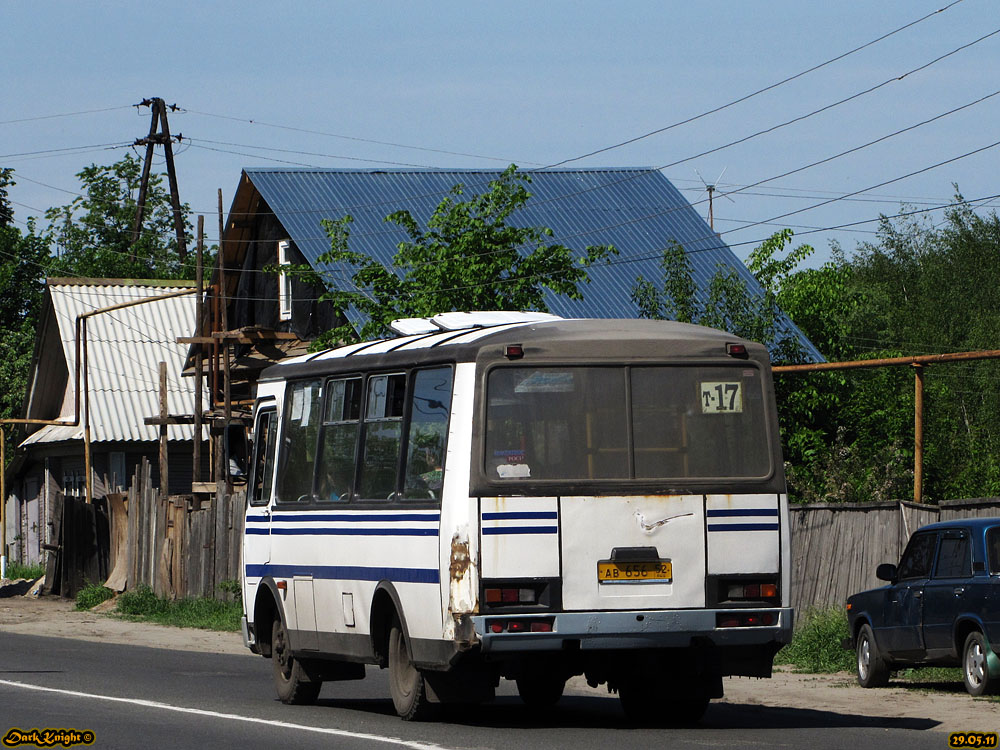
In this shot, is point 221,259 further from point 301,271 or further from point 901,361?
point 901,361

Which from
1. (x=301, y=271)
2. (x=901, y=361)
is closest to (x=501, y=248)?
(x=301, y=271)

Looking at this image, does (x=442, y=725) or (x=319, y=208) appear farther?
(x=319, y=208)

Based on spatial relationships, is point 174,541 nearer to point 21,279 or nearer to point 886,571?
point 886,571

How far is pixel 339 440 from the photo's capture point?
1384 centimetres

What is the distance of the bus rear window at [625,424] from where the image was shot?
1189cm

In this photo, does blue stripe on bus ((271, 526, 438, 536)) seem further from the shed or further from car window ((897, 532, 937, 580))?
the shed

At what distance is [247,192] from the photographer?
37375 millimetres

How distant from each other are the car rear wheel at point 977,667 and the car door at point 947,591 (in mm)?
209

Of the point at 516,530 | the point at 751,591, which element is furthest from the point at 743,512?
the point at 516,530

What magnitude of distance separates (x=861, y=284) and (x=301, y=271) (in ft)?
134

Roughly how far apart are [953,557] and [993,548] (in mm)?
617

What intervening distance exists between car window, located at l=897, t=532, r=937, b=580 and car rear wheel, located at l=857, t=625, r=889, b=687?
0.67 metres

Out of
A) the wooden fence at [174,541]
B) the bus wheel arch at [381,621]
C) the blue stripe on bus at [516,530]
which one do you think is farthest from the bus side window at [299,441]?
the wooden fence at [174,541]

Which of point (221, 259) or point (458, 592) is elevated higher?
point (221, 259)
